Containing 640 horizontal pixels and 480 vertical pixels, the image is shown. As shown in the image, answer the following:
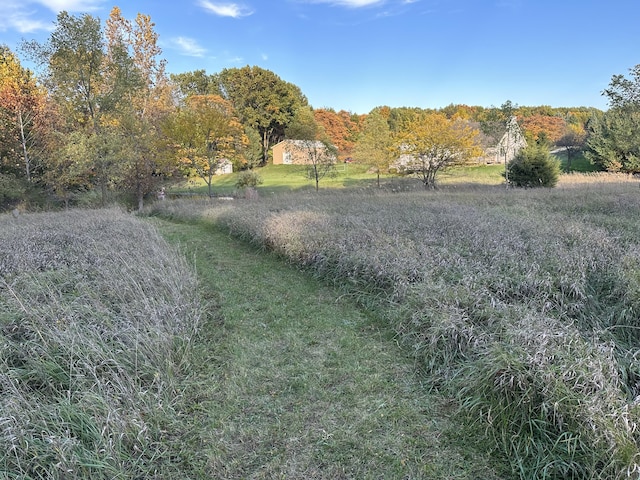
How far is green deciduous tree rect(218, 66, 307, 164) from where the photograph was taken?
41.0 meters

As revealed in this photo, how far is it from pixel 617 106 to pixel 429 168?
25.0 feet

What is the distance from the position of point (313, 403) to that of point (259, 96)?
42946mm

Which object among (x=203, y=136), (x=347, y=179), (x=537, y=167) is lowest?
(x=537, y=167)

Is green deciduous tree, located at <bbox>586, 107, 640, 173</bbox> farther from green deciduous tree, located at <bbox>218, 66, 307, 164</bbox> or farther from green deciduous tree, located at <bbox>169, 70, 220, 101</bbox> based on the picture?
green deciduous tree, located at <bbox>169, 70, 220, 101</bbox>

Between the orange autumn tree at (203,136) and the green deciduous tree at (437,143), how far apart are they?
8745 millimetres

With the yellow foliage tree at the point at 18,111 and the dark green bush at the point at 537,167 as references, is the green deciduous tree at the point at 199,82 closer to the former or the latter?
the yellow foliage tree at the point at 18,111

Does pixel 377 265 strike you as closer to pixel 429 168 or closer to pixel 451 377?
pixel 451 377

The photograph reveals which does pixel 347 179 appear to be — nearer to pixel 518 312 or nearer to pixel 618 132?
pixel 618 132

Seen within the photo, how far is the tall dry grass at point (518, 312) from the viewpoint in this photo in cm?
201

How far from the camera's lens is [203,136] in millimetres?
16406

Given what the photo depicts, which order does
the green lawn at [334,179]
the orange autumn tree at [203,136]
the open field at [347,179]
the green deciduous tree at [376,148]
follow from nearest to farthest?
the orange autumn tree at [203,136] < the green deciduous tree at [376,148] < the open field at [347,179] < the green lawn at [334,179]

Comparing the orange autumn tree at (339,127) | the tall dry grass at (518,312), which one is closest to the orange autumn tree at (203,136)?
the tall dry grass at (518,312)

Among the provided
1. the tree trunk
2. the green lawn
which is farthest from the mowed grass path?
the green lawn

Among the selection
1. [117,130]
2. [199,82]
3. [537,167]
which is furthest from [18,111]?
[199,82]
